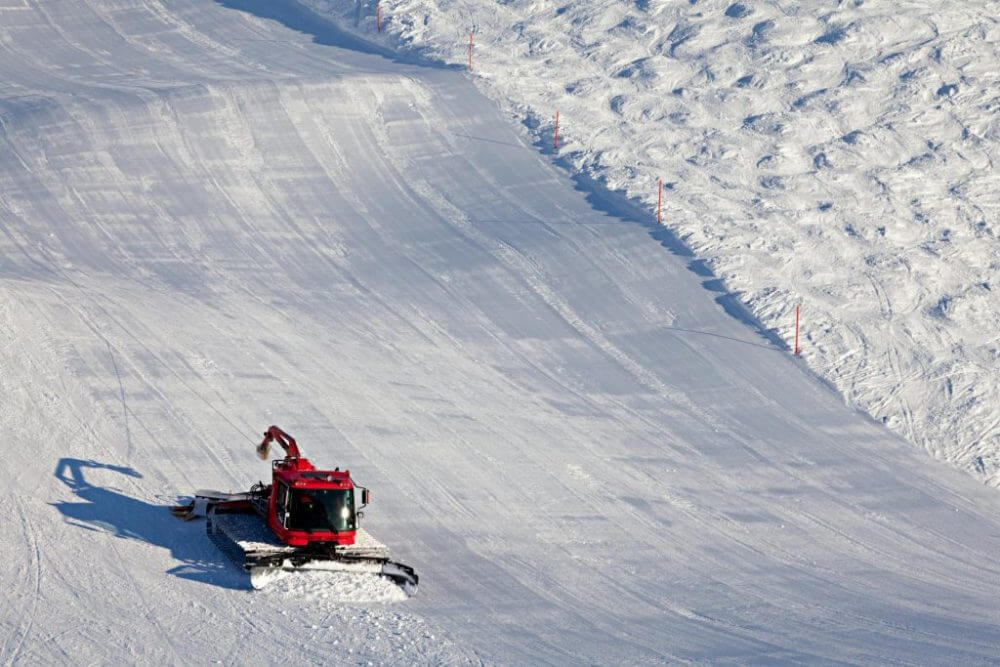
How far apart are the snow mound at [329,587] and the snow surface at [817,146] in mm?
10052

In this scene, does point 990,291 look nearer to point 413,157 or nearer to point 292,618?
point 413,157

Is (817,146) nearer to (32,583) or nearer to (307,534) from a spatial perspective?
(307,534)

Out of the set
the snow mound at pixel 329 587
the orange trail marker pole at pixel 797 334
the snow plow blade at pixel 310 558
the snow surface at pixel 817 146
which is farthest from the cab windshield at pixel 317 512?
the orange trail marker pole at pixel 797 334

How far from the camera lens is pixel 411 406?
21.9 m

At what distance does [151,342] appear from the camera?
22.4 meters

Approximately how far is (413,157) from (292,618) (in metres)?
17.8

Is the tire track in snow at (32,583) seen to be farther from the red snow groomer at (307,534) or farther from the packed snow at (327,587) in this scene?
the packed snow at (327,587)

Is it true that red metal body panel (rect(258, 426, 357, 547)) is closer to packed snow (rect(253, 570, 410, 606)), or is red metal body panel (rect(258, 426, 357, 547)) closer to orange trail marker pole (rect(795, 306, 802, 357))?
packed snow (rect(253, 570, 410, 606))

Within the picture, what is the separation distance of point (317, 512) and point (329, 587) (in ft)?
3.08

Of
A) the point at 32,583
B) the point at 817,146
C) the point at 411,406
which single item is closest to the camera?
the point at 32,583

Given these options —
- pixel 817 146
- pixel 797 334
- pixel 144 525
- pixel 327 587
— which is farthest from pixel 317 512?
pixel 817 146

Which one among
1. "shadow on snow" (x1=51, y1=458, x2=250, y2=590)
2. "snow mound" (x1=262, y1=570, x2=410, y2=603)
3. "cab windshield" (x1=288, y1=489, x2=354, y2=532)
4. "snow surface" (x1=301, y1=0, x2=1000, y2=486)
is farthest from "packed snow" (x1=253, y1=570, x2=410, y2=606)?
"snow surface" (x1=301, y1=0, x2=1000, y2=486)

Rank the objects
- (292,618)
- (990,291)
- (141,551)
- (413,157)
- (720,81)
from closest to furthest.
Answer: (292,618) → (141,551) → (990,291) → (413,157) → (720,81)

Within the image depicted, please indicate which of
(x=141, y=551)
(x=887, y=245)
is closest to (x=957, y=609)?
(x=141, y=551)
